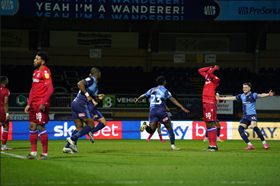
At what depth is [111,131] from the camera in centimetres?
1686

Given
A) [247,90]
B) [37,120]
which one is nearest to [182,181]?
[37,120]

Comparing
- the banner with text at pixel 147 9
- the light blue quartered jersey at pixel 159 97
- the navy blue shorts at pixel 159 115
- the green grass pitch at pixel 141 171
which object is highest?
the banner with text at pixel 147 9

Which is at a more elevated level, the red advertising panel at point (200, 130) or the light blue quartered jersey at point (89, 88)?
the light blue quartered jersey at point (89, 88)

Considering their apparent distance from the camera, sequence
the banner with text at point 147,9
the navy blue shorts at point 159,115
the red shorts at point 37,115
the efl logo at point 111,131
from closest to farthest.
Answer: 1. the red shorts at point 37,115
2. the navy blue shorts at point 159,115
3. the efl logo at point 111,131
4. the banner with text at point 147,9

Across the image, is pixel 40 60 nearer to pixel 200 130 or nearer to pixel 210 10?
pixel 200 130

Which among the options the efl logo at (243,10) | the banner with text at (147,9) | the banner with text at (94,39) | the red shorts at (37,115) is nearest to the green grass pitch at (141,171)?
the red shorts at (37,115)

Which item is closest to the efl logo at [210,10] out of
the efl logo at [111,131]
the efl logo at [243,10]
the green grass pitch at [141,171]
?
the efl logo at [243,10]

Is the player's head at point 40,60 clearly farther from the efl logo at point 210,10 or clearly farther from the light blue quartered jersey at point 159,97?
the efl logo at point 210,10

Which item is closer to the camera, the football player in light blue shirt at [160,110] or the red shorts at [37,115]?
the red shorts at [37,115]

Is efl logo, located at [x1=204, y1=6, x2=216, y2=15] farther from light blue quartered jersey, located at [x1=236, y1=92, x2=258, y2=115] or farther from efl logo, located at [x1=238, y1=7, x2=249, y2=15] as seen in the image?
light blue quartered jersey, located at [x1=236, y1=92, x2=258, y2=115]

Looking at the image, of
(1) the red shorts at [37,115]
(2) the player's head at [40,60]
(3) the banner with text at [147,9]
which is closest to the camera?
(1) the red shorts at [37,115]

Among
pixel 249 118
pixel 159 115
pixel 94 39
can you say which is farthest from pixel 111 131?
pixel 94 39

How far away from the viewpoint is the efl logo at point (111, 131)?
659 inches

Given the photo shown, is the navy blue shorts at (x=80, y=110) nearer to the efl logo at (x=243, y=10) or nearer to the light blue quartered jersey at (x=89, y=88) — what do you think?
the light blue quartered jersey at (x=89, y=88)
